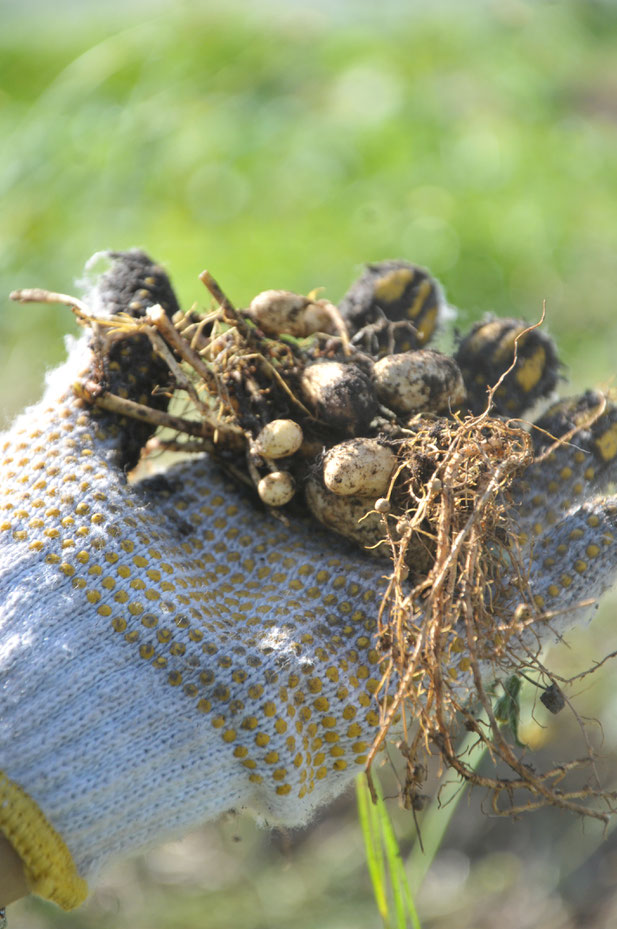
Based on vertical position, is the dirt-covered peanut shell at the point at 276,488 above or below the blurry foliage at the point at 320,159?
below

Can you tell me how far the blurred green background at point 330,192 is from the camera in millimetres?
1953

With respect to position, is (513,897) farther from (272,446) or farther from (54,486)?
(54,486)

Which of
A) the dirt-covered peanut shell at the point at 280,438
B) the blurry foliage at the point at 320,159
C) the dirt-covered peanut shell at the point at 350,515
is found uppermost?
the blurry foliage at the point at 320,159

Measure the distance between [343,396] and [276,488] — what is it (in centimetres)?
16

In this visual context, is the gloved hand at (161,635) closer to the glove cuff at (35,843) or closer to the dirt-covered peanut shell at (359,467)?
the glove cuff at (35,843)

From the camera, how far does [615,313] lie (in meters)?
3.44

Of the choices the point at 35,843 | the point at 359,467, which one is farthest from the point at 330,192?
the point at 35,843

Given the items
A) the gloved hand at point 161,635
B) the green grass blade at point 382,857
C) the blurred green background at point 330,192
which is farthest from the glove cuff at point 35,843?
the blurred green background at point 330,192

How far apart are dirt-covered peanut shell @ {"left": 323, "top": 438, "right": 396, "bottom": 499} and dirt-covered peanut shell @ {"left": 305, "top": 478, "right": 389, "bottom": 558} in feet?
0.10

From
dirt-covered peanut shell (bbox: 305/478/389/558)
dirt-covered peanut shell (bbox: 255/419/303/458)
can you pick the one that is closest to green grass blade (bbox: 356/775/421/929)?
dirt-covered peanut shell (bbox: 305/478/389/558)

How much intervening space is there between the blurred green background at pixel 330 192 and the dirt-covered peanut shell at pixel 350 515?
0.96m

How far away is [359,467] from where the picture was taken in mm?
1048

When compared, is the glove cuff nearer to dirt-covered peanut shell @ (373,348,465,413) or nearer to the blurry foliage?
dirt-covered peanut shell @ (373,348,465,413)

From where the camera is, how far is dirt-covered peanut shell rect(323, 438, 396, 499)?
1.05 metres
